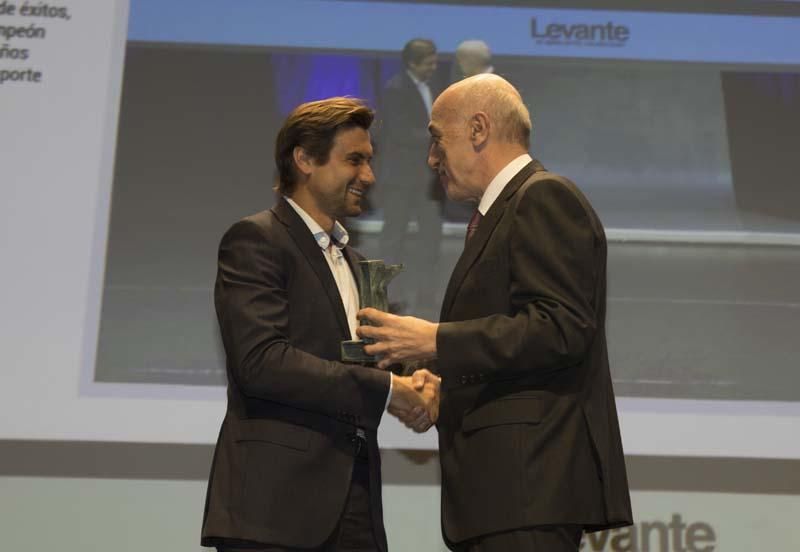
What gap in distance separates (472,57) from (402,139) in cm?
47

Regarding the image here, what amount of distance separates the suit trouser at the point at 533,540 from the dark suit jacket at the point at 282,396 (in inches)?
16.5

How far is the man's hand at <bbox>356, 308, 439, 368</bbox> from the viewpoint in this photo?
7.38 ft

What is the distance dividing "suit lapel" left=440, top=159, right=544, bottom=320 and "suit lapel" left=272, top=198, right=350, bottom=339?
295mm

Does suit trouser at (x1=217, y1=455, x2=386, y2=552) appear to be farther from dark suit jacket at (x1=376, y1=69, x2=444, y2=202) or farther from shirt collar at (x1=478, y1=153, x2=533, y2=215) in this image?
dark suit jacket at (x1=376, y1=69, x2=444, y2=202)

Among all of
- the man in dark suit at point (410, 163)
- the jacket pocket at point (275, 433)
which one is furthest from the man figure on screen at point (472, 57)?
the jacket pocket at point (275, 433)

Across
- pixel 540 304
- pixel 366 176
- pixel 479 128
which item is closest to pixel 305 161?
pixel 366 176

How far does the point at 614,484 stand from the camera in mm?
2199

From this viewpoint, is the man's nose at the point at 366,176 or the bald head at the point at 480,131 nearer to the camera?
the bald head at the point at 480,131

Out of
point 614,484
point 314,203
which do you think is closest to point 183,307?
point 314,203

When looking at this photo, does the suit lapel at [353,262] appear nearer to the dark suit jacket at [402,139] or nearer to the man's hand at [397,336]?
the man's hand at [397,336]

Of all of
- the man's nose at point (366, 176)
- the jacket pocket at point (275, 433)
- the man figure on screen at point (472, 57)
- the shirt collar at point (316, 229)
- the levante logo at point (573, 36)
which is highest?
the levante logo at point (573, 36)

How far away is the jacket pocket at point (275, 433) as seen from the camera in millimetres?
2357

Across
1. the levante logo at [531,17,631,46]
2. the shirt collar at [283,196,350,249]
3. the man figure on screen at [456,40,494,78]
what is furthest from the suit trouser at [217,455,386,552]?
the levante logo at [531,17,631,46]

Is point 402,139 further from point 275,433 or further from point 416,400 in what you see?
point 275,433
